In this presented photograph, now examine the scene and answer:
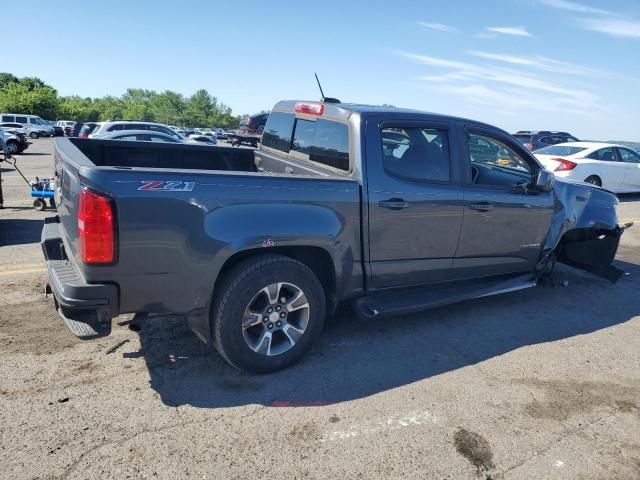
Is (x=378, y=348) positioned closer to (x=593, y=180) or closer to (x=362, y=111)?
(x=362, y=111)

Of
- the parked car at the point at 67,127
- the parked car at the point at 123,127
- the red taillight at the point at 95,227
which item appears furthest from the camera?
the parked car at the point at 67,127

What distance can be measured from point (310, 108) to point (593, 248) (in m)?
3.97

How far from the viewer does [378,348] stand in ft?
13.2

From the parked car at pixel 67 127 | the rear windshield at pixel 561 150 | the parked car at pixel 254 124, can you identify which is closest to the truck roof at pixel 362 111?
the rear windshield at pixel 561 150

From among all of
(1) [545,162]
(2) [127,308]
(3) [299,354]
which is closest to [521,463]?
(3) [299,354]

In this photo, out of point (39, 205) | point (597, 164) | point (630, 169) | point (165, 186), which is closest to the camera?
point (165, 186)

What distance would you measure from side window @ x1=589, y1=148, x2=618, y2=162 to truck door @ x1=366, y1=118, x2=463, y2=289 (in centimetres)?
1060

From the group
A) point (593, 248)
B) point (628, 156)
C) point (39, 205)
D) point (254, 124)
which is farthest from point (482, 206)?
point (254, 124)

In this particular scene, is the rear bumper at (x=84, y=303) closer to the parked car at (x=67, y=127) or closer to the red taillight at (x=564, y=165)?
the red taillight at (x=564, y=165)

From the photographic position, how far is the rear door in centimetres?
1351

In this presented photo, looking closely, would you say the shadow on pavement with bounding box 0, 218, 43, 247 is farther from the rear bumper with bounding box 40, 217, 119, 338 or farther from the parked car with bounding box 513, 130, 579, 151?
the parked car with bounding box 513, 130, 579, 151

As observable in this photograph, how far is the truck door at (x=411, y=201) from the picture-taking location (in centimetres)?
380

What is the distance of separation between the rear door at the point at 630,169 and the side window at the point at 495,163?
1041 centimetres

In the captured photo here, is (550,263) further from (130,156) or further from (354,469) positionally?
(130,156)
